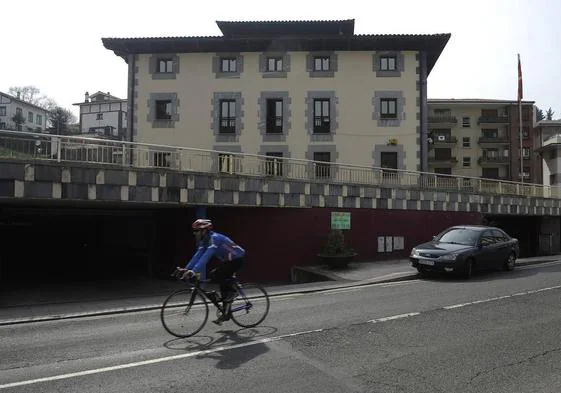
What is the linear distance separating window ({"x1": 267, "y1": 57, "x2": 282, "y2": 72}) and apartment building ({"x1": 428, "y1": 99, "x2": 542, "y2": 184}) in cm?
3977

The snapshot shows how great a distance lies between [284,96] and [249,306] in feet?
79.9

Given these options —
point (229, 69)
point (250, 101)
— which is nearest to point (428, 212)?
point (250, 101)

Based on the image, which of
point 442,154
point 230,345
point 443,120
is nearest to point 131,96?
point 230,345

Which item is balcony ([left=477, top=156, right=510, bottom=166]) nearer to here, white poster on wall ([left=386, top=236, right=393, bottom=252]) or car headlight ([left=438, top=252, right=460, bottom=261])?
white poster on wall ([left=386, top=236, right=393, bottom=252])

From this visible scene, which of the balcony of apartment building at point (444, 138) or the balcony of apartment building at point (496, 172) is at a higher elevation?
the balcony of apartment building at point (444, 138)

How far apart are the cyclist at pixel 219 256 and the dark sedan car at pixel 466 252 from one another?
8339 mm

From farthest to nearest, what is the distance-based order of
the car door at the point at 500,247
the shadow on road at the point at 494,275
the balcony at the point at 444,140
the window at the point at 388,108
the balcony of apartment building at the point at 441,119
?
1. the balcony of apartment building at the point at 441,119
2. the balcony at the point at 444,140
3. the window at the point at 388,108
4. the car door at the point at 500,247
5. the shadow on road at the point at 494,275

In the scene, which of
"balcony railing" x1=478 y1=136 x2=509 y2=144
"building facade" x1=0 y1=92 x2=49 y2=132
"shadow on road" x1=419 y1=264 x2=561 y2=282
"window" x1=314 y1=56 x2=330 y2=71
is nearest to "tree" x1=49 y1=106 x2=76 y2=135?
"building facade" x1=0 y1=92 x2=49 y2=132

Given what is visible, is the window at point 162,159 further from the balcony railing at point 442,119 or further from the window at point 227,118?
the balcony railing at point 442,119

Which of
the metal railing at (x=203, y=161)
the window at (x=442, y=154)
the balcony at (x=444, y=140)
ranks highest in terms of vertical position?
the balcony at (x=444, y=140)

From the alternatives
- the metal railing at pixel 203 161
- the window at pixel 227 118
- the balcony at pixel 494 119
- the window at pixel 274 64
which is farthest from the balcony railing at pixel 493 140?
the window at pixel 227 118

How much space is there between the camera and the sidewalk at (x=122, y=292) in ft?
32.9

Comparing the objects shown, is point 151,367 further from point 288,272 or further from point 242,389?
point 288,272

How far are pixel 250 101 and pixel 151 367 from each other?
26411 mm
